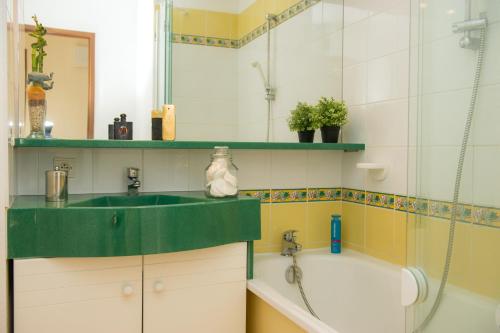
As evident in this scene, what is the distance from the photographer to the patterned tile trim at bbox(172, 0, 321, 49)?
6.67ft

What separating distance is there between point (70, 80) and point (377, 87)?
1.36 meters

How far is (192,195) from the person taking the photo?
1.88 m

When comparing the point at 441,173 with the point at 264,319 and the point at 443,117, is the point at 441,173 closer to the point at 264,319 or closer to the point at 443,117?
the point at 443,117

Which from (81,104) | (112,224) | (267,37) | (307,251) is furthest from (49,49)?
(307,251)

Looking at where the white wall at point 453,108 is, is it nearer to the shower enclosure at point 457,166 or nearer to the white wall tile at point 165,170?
the shower enclosure at point 457,166

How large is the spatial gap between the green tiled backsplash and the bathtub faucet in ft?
0.55

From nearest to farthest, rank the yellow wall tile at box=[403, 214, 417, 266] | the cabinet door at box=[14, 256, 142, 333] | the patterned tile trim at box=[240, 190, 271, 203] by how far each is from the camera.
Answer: the yellow wall tile at box=[403, 214, 417, 266] < the cabinet door at box=[14, 256, 142, 333] < the patterned tile trim at box=[240, 190, 271, 203]

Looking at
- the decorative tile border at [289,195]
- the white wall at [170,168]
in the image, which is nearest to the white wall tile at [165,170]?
the white wall at [170,168]

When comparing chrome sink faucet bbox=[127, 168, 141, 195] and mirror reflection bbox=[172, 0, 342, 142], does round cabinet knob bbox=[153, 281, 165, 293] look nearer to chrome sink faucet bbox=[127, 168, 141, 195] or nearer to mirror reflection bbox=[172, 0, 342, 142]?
chrome sink faucet bbox=[127, 168, 141, 195]

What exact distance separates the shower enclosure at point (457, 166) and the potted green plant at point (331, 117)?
0.77 meters

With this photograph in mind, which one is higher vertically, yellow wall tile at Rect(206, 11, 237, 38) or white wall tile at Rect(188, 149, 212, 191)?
yellow wall tile at Rect(206, 11, 237, 38)

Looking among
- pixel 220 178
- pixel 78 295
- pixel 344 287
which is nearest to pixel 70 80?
pixel 220 178

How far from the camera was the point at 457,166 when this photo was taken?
4.08ft

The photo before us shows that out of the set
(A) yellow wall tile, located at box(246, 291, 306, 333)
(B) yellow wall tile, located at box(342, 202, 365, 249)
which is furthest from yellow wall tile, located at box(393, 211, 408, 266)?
(A) yellow wall tile, located at box(246, 291, 306, 333)
